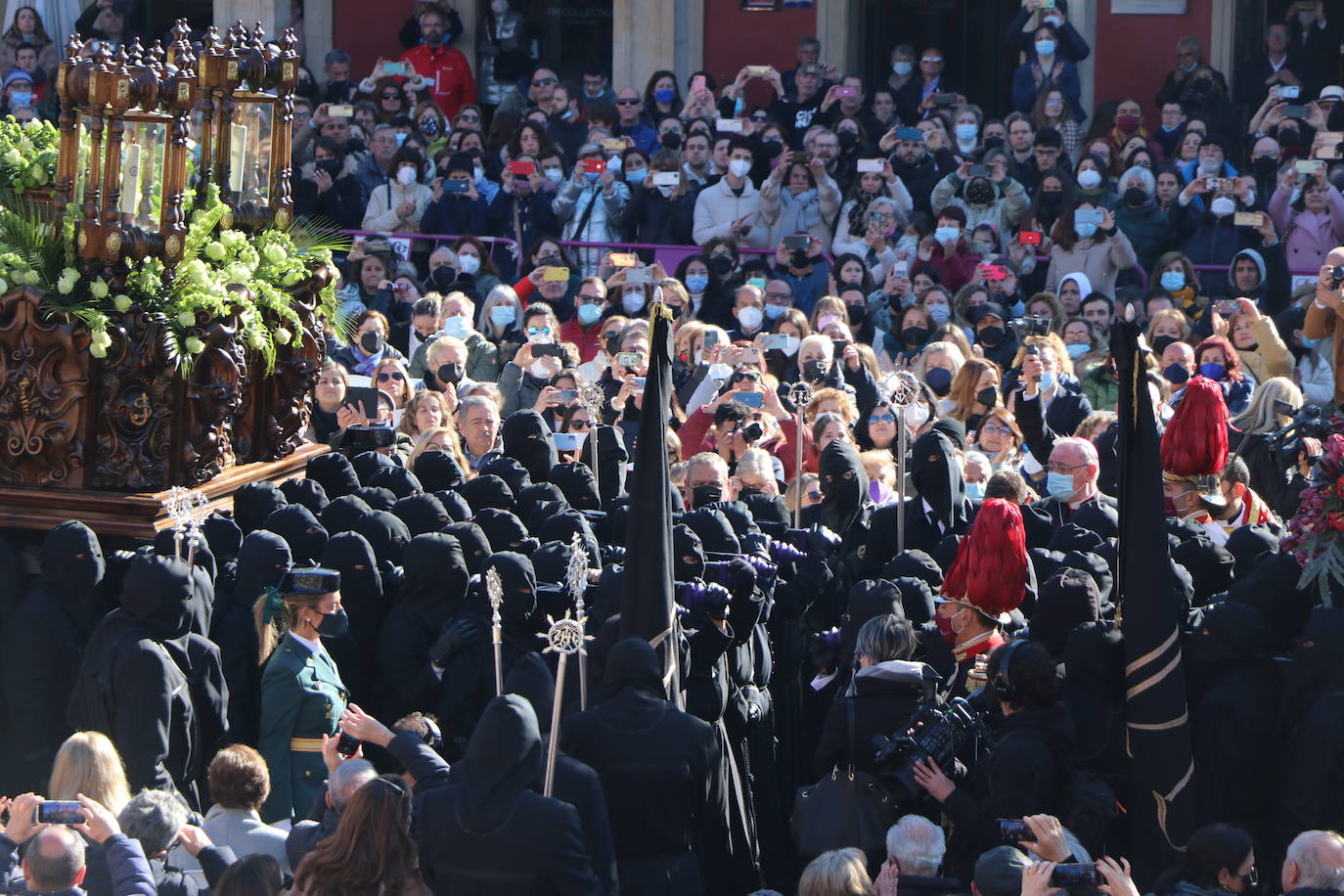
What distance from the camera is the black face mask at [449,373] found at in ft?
46.0

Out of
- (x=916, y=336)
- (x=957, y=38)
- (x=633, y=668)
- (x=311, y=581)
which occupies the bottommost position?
(x=633, y=668)

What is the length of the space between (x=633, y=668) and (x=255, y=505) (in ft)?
9.73

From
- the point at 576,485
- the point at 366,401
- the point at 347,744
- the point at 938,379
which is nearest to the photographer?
the point at 347,744

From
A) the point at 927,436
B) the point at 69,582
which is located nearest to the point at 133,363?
the point at 69,582

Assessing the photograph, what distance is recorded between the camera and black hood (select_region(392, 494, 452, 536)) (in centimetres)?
1002

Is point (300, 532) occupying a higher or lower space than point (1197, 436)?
lower

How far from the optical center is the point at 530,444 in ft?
38.0

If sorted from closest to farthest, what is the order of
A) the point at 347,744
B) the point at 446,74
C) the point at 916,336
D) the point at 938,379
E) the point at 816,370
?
the point at 347,744 → the point at 816,370 → the point at 938,379 → the point at 916,336 → the point at 446,74

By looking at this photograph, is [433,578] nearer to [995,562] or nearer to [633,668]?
[633,668]

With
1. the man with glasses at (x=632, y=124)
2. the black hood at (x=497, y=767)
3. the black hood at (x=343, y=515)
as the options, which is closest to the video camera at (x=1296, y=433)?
the black hood at (x=343, y=515)

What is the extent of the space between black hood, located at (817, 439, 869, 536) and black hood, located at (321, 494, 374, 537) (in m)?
2.26

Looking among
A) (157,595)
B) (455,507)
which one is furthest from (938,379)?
(157,595)

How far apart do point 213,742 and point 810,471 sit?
174 inches

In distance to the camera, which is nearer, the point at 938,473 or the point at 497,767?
the point at 497,767
